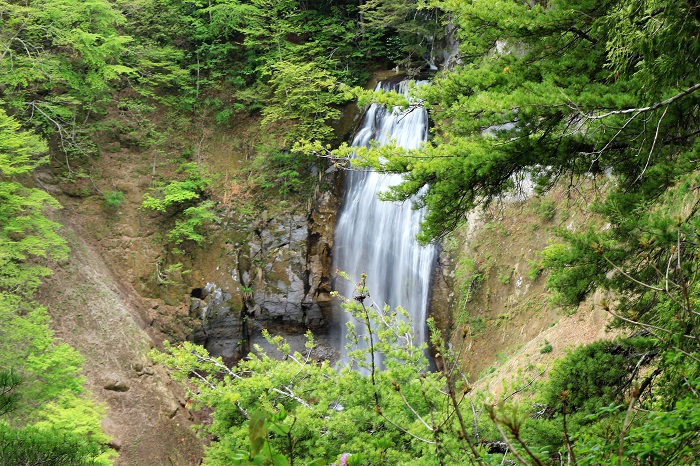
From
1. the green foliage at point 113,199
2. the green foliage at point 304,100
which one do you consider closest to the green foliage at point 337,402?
the green foliage at point 304,100

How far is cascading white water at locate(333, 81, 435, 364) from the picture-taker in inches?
623

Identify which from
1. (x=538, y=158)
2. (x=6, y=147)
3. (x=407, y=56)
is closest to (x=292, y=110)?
(x=407, y=56)

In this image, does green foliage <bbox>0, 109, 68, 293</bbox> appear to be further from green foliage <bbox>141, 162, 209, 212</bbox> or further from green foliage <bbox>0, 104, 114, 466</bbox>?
green foliage <bbox>141, 162, 209, 212</bbox>

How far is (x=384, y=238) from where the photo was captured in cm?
1662

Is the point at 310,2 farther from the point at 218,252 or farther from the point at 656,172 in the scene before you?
the point at 656,172

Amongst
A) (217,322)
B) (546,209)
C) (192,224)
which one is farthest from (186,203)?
(546,209)

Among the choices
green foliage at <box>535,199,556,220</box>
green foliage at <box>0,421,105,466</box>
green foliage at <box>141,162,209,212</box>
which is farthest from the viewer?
green foliage at <box>141,162,209,212</box>

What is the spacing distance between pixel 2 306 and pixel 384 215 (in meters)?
10.6

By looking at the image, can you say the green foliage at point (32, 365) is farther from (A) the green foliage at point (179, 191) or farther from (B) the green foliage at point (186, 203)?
(B) the green foliage at point (186, 203)

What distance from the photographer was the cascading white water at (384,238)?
15.8m

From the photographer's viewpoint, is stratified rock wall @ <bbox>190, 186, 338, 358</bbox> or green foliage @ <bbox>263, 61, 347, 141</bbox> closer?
green foliage @ <bbox>263, 61, 347, 141</bbox>

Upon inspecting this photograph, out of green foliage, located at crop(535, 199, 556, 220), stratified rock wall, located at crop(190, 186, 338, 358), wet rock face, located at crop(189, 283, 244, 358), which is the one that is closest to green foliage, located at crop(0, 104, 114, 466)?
wet rock face, located at crop(189, 283, 244, 358)

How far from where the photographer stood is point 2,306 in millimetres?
10695

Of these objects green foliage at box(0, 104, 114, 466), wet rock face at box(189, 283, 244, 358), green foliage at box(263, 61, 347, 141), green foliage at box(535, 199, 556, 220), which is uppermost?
green foliage at box(263, 61, 347, 141)
